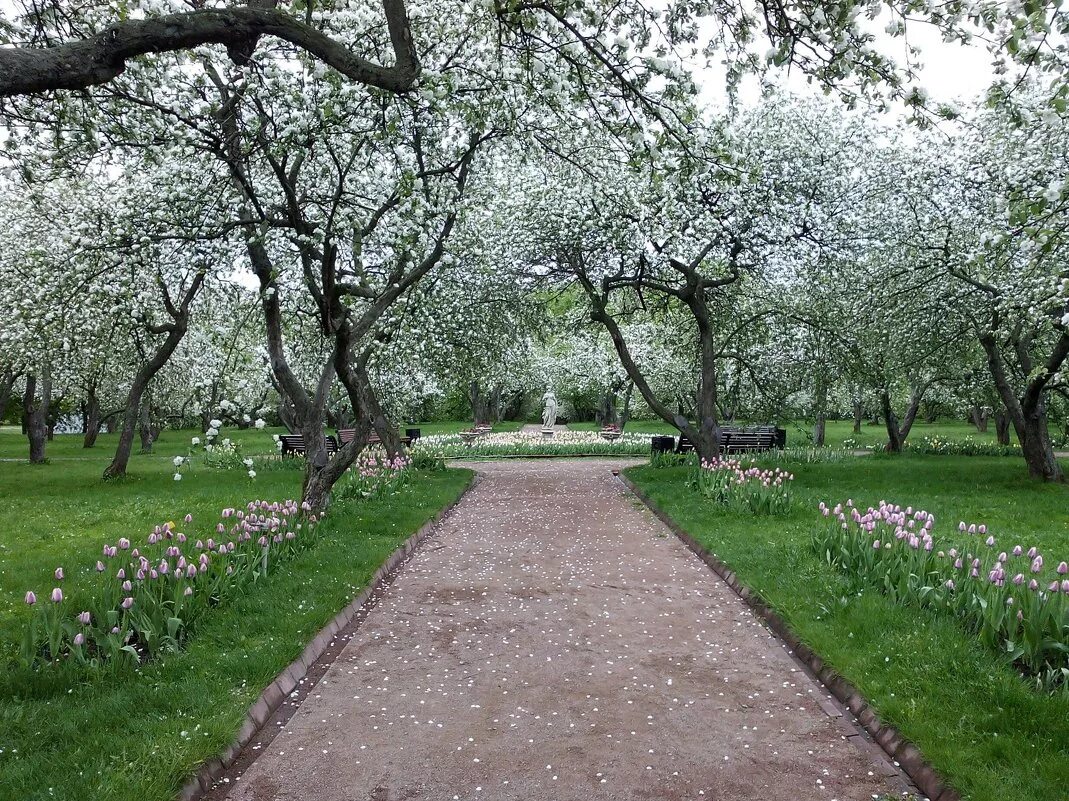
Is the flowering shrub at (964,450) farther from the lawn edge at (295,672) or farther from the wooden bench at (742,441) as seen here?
the lawn edge at (295,672)

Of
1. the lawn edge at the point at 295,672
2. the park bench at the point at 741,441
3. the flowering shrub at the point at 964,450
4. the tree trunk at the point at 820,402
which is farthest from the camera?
the flowering shrub at the point at 964,450

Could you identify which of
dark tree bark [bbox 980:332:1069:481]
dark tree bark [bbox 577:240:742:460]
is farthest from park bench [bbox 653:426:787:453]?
dark tree bark [bbox 980:332:1069:481]

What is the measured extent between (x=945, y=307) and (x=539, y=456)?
45.3 ft

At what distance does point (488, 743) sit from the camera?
4879mm

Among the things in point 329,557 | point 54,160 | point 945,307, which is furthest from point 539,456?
point 54,160

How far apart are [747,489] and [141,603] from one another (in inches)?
353

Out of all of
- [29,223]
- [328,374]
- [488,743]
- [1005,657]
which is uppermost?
[29,223]

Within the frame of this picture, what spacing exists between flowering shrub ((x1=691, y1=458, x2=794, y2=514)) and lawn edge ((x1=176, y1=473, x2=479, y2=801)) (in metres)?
A: 5.16

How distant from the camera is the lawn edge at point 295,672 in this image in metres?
4.34

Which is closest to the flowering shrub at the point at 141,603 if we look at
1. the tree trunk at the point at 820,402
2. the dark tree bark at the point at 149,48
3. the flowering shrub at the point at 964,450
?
the dark tree bark at the point at 149,48

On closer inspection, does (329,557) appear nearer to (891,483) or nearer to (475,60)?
(475,60)

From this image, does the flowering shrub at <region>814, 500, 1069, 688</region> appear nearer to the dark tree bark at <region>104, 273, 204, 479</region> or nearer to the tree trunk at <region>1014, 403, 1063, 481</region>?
the tree trunk at <region>1014, 403, 1063, 481</region>

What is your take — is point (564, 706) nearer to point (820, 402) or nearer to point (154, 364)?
point (154, 364)

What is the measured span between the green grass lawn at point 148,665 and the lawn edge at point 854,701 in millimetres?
3937
